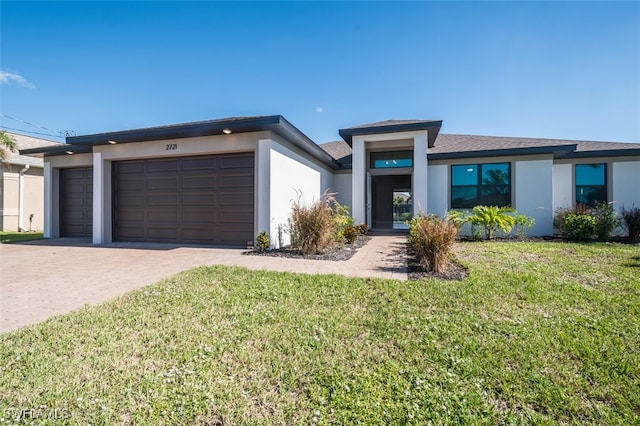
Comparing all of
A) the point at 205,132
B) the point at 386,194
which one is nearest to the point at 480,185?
the point at 386,194

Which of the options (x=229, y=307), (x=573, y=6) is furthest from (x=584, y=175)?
(x=229, y=307)

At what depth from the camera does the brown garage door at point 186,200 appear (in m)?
8.98

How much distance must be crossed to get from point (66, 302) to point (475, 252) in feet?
28.7

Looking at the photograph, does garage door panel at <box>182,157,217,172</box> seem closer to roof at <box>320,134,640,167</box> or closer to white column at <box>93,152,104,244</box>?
white column at <box>93,152,104,244</box>

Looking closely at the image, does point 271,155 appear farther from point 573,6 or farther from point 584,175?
point 584,175

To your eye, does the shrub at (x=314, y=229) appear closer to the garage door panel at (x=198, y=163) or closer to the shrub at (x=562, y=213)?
the garage door panel at (x=198, y=163)

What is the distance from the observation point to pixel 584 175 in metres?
Result: 12.3

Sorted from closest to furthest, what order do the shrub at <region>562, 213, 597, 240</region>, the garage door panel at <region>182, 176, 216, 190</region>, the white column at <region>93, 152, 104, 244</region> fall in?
the garage door panel at <region>182, 176, 216, 190</region> → the shrub at <region>562, 213, 597, 240</region> → the white column at <region>93, 152, 104, 244</region>

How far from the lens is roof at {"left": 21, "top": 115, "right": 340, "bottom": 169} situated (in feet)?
25.9

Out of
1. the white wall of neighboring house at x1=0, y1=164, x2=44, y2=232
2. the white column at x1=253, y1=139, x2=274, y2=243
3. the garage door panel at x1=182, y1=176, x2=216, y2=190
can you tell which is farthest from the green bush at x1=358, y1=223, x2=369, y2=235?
the white wall of neighboring house at x1=0, y1=164, x2=44, y2=232

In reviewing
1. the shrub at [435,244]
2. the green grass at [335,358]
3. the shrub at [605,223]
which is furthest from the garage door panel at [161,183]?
the shrub at [605,223]

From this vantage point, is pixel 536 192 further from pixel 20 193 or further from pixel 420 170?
pixel 20 193

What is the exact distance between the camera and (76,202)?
11.9m

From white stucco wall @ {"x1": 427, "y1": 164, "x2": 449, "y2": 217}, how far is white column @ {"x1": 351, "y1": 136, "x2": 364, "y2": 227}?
10.8 feet
